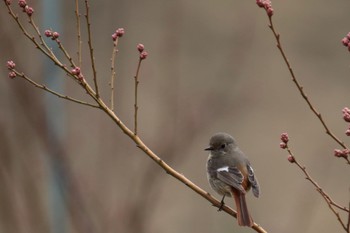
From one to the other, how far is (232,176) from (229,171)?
11cm

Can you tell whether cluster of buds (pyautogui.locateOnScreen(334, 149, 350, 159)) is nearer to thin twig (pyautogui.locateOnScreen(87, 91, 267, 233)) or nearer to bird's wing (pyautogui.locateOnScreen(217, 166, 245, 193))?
thin twig (pyautogui.locateOnScreen(87, 91, 267, 233))

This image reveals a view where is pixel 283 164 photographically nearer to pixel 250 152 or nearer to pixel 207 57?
pixel 250 152

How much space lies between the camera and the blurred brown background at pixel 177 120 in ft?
16.4

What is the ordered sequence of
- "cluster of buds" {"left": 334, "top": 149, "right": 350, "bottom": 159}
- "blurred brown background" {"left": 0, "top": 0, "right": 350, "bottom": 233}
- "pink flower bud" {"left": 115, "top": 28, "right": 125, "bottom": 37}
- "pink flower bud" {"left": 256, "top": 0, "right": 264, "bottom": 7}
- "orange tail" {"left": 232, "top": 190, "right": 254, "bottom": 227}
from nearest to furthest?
"cluster of buds" {"left": 334, "top": 149, "right": 350, "bottom": 159}, "pink flower bud" {"left": 256, "top": 0, "right": 264, "bottom": 7}, "pink flower bud" {"left": 115, "top": 28, "right": 125, "bottom": 37}, "orange tail" {"left": 232, "top": 190, "right": 254, "bottom": 227}, "blurred brown background" {"left": 0, "top": 0, "right": 350, "bottom": 233}

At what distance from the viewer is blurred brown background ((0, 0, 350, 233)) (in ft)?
16.4

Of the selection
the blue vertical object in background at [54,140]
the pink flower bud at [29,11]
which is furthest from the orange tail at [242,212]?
the pink flower bud at [29,11]

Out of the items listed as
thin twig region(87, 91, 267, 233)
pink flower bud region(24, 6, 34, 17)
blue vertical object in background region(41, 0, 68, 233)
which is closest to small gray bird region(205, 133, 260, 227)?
blue vertical object in background region(41, 0, 68, 233)

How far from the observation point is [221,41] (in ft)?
58.4

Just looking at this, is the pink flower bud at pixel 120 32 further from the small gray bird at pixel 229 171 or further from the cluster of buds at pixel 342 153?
the small gray bird at pixel 229 171

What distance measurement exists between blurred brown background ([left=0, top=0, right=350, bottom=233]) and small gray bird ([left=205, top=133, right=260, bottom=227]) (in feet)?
1.03

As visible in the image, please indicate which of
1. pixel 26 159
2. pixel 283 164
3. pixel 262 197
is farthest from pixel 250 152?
pixel 26 159

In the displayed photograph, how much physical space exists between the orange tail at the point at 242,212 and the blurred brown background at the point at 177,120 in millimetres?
578

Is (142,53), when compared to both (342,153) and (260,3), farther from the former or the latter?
(342,153)

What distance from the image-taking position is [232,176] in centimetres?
517
